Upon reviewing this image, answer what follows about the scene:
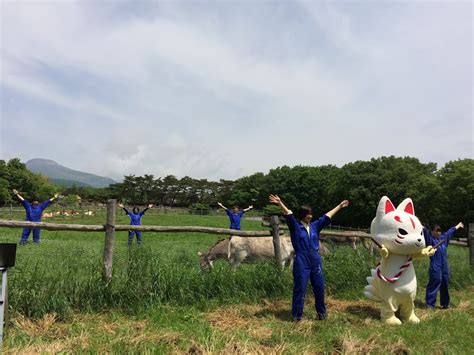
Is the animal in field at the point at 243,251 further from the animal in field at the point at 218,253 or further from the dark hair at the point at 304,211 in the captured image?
the dark hair at the point at 304,211

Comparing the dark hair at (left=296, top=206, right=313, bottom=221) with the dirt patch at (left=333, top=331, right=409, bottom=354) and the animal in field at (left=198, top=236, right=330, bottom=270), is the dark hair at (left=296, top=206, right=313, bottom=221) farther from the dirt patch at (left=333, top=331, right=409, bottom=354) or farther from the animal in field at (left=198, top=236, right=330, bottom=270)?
the animal in field at (left=198, top=236, right=330, bottom=270)

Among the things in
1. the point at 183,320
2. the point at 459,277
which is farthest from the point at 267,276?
the point at 459,277

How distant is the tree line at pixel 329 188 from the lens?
4094 centimetres

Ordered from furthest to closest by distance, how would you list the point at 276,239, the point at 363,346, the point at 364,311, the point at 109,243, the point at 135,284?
the point at 276,239, the point at 364,311, the point at 109,243, the point at 135,284, the point at 363,346

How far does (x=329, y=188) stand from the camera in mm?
62094

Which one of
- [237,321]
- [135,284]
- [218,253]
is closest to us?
[237,321]

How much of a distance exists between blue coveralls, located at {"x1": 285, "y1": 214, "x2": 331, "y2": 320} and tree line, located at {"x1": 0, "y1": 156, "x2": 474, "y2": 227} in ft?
66.9

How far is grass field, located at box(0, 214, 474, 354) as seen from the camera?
4.54 meters

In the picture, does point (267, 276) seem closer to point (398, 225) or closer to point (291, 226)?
point (291, 226)

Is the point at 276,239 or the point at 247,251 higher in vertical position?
the point at 276,239

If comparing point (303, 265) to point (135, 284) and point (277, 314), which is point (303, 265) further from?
point (135, 284)

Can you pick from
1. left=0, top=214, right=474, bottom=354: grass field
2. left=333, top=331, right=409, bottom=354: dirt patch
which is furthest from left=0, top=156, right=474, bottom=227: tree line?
left=333, top=331, right=409, bottom=354: dirt patch

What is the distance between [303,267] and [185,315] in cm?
191

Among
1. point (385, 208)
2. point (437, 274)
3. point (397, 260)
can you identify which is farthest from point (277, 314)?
point (437, 274)
